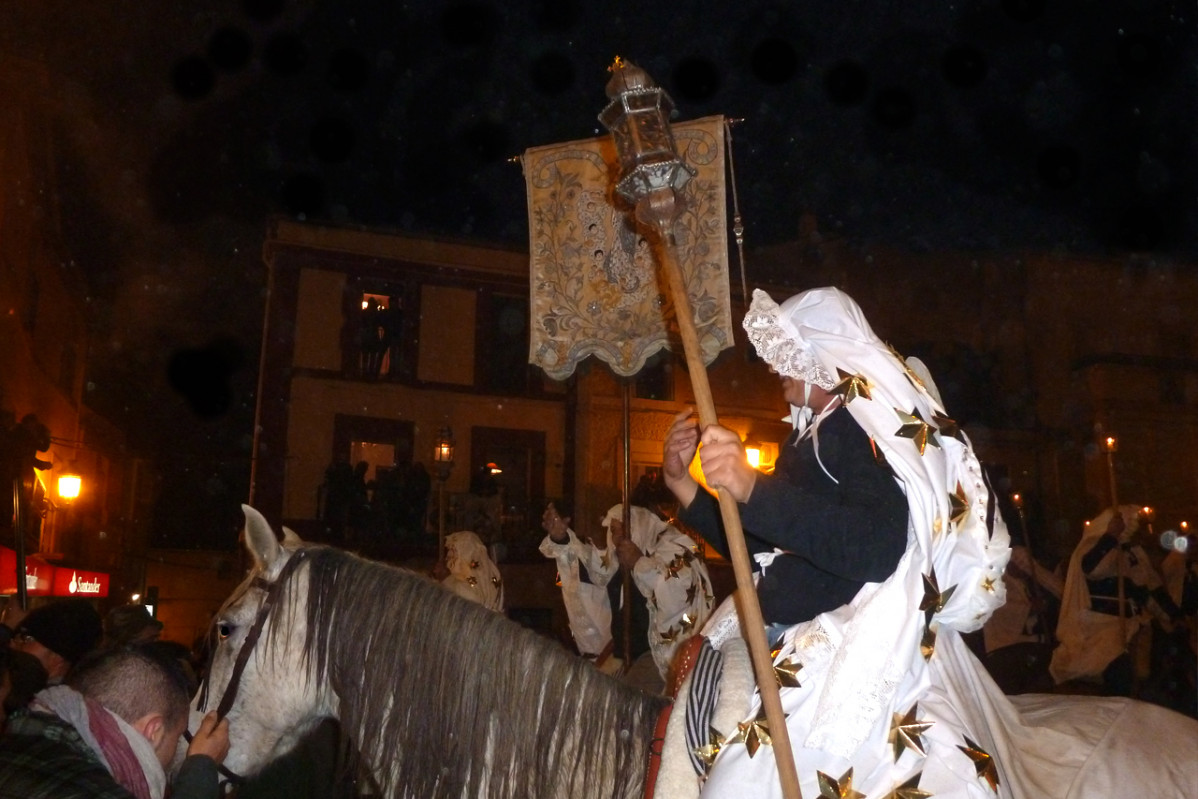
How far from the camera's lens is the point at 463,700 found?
275 centimetres

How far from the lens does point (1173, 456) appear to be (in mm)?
21250

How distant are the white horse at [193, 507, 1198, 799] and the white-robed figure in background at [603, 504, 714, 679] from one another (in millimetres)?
4106

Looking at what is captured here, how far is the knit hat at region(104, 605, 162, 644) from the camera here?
546cm

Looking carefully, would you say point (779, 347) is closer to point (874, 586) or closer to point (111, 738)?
point (874, 586)

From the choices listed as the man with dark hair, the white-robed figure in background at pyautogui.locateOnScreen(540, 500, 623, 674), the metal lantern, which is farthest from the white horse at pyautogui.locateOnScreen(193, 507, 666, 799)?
the white-robed figure in background at pyautogui.locateOnScreen(540, 500, 623, 674)

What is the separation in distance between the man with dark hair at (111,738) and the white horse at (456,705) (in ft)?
0.48

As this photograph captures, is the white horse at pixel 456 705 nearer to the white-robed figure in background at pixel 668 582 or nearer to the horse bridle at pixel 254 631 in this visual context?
the horse bridle at pixel 254 631

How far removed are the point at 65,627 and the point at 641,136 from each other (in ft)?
11.5

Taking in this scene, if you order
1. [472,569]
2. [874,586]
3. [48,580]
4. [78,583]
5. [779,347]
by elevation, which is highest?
[779,347]

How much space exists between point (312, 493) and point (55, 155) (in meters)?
7.69

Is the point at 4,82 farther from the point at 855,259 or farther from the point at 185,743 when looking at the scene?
the point at 855,259

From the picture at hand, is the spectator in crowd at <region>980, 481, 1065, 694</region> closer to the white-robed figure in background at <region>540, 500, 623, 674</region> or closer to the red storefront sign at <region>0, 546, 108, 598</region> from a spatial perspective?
the white-robed figure in background at <region>540, 500, 623, 674</region>

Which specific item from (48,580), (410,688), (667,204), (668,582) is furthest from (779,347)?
(48,580)

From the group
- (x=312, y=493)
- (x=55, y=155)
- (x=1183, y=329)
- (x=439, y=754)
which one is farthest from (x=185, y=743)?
(x=1183, y=329)
